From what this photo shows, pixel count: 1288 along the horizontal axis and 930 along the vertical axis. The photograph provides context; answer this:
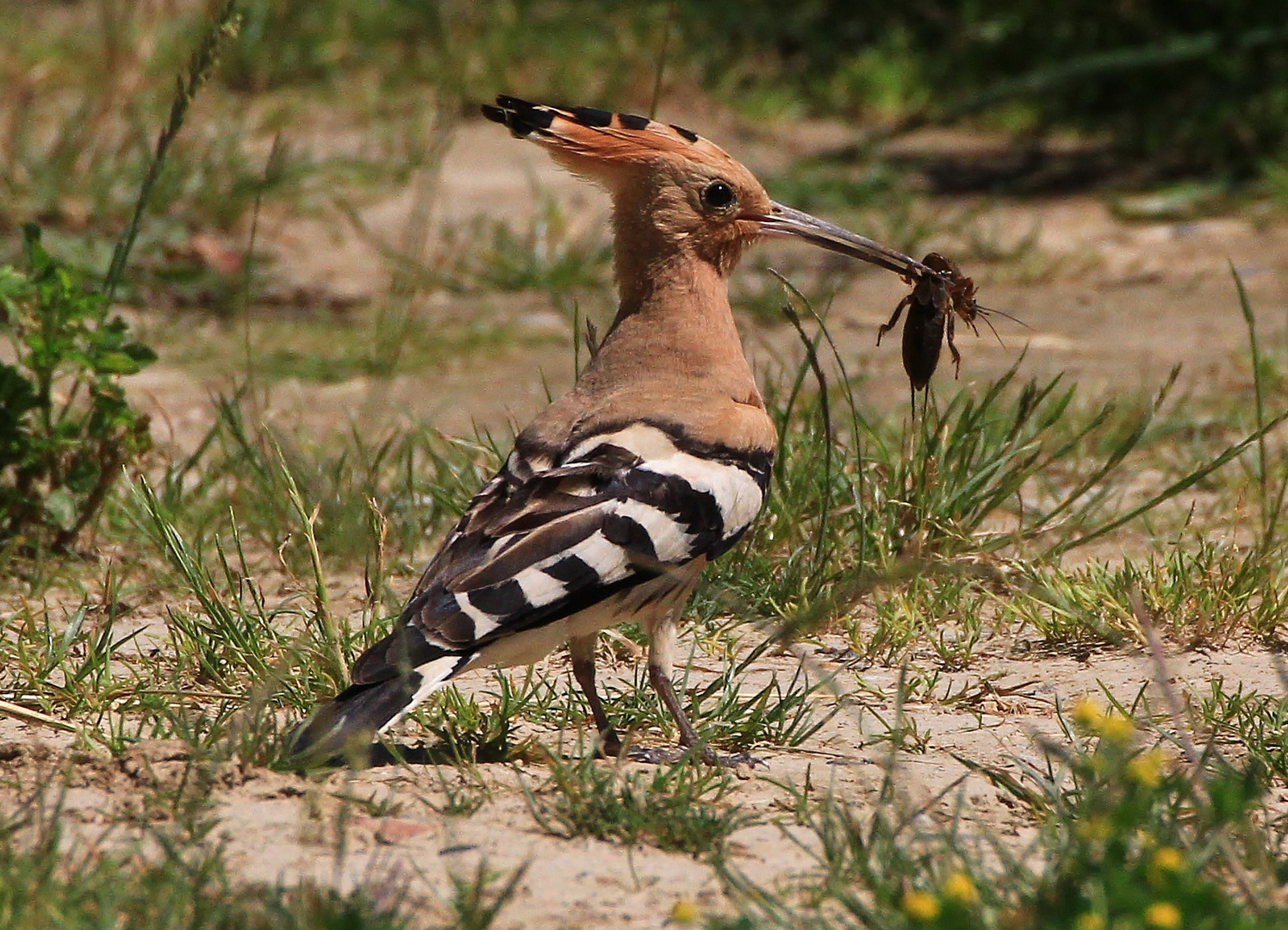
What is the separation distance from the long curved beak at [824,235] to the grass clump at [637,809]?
4.02 ft

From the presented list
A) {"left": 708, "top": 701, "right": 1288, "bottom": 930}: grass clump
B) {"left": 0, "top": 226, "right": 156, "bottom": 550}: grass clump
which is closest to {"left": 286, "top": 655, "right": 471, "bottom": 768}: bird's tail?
{"left": 708, "top": 701, "right": 1288, "bottom": 930}: grass clump

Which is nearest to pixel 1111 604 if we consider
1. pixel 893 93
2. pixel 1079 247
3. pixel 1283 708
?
pixel 1283 708

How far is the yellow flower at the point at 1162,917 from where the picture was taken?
5.44ft

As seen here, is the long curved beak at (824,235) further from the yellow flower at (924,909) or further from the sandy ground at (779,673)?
the yellow flower at (924,909)

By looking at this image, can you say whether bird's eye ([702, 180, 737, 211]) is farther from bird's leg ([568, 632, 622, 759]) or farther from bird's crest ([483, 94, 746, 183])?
bird's leg ([568, 632, 622, 759])

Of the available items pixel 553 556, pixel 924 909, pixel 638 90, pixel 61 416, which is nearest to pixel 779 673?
pixel 553 556

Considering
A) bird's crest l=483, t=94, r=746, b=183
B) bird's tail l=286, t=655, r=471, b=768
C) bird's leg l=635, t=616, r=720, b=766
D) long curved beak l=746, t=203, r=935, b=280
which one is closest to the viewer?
bird's tail l=286, t=655, r=471, b=768

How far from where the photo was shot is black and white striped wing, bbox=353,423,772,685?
244cm

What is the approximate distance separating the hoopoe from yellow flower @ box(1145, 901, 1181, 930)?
35.4 inches

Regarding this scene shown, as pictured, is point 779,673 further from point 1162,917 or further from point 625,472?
point 1162,917

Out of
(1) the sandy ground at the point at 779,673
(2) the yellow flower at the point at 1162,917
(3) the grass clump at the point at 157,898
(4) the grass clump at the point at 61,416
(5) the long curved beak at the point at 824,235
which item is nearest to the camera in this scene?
(2) the yellow flower at the point at 1162,917

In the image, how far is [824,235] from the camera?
3324 millimetres

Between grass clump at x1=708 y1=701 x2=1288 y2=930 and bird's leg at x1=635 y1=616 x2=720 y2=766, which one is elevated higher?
bird's leg at x1=635 y1=616 x2=720 y2=766

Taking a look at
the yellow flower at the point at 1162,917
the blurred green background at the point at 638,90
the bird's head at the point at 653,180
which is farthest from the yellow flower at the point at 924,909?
the blurred green background at the point at 638,90
